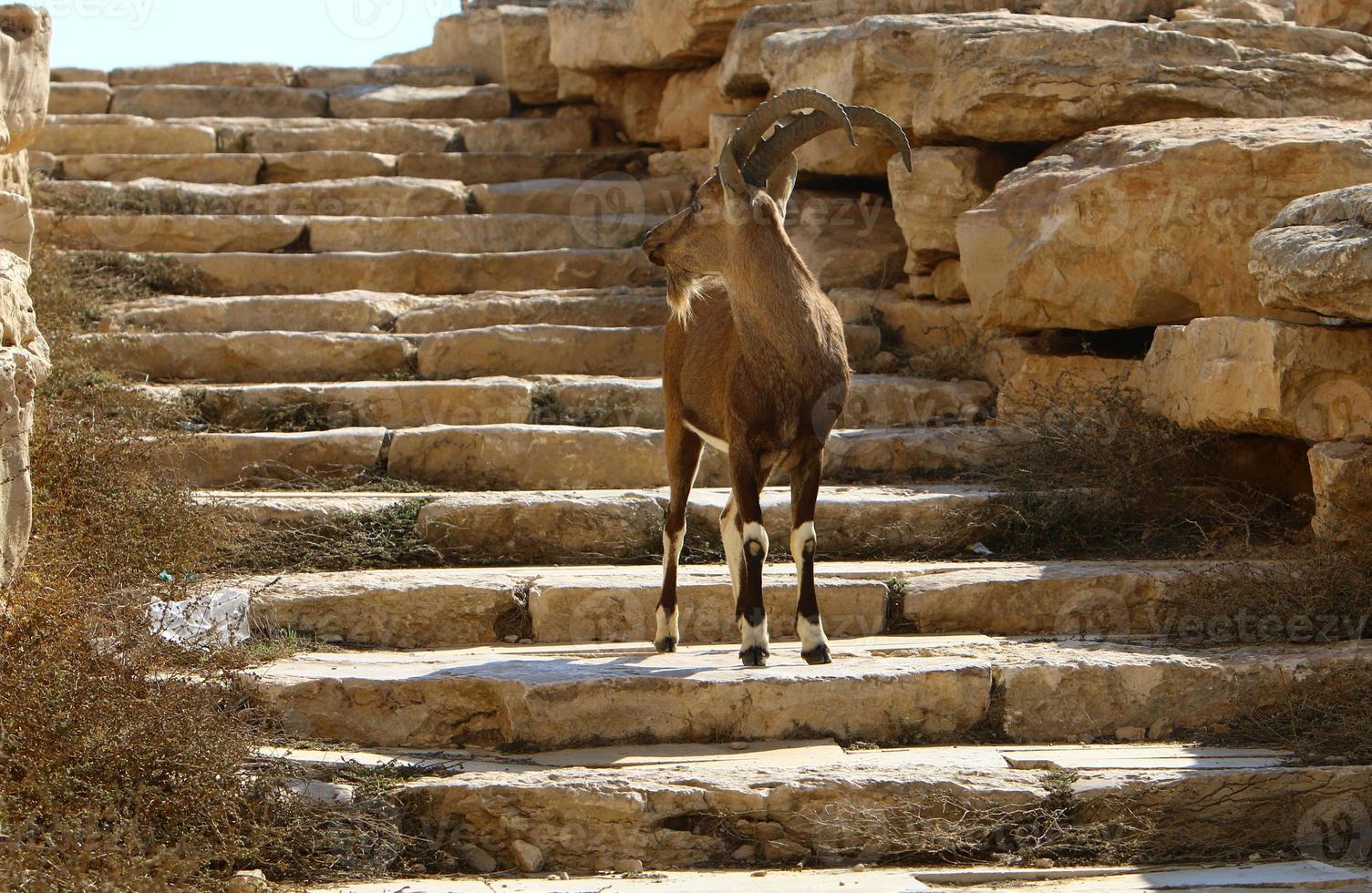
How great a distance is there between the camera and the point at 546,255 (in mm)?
10531

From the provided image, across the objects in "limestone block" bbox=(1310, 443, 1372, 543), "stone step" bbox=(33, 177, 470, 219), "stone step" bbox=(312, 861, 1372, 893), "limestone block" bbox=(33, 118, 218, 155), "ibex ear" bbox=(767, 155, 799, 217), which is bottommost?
"stone step" bbox=(312, 861, 1372, 893)

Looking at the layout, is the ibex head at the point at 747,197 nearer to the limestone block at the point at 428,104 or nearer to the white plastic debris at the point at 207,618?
the white plastic debris at the point at 207,618

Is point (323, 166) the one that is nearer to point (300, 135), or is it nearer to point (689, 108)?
point (300, 135)

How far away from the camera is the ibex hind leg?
5.90 meters

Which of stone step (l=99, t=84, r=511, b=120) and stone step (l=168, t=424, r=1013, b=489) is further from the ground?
stone step (l=99, t=84, r=511, b=120)

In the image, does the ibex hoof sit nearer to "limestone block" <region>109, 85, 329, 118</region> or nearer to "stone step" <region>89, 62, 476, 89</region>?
"limestone block" <region>109, 85, 329, 118</region>

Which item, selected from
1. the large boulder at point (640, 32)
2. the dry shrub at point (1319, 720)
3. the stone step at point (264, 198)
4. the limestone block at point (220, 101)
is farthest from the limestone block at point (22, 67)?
the limestone block at point (220, 101)

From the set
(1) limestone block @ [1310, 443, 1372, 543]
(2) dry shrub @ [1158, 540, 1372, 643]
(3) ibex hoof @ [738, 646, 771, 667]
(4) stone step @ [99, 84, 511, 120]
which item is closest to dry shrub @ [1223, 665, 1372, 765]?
(2) dry shrub @ [1158, 540, 1372, 643]

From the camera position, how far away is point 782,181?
6.20 m

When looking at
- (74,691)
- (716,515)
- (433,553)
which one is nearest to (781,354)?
(716,515)

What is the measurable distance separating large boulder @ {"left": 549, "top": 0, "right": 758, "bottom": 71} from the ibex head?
5565mm

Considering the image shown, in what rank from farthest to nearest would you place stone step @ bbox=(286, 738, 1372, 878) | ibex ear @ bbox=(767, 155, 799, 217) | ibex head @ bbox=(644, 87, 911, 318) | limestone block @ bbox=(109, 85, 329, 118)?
limestone block @ bbox=(109, 85, 329, 118) < ibex ear @ bbox=(767, 155, 799, 217) < ibex head @ bbox=(644, 87, 911, 318) < stone step @ bbox=(286, 738, 1372, 878)

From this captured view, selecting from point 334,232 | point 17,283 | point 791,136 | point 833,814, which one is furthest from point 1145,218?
point 334,232

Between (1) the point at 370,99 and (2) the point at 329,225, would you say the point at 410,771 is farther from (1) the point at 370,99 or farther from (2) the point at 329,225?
(1) the point at 370,99
